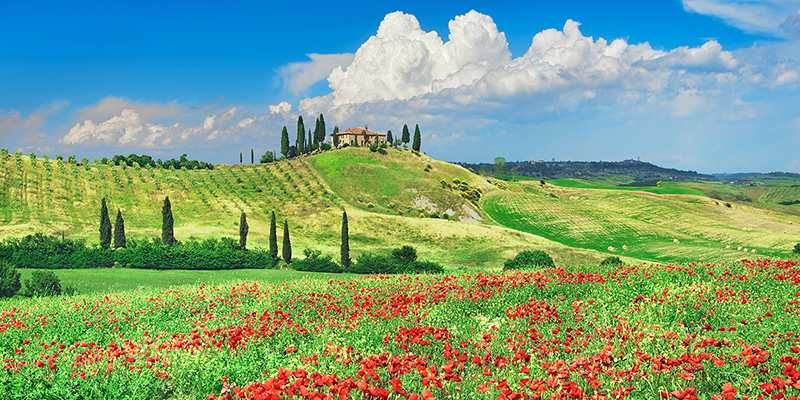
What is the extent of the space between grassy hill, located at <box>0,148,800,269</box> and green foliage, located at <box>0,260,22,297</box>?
129 ft

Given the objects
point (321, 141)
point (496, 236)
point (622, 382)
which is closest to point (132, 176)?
point (321, 141)

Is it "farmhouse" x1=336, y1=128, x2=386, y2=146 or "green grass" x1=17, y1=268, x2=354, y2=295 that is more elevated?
"farmhouse" x1=336, y1=128, x2=386, y2=146

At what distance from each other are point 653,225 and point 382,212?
5572 centimetres

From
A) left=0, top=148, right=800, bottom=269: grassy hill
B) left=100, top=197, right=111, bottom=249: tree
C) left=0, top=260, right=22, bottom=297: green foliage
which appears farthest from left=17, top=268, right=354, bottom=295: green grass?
left=0, top=148, right=800, bottom=269: grassy hill

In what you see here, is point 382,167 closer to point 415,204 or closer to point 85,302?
point 415,204

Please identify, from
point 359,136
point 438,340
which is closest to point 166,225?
point 438,340

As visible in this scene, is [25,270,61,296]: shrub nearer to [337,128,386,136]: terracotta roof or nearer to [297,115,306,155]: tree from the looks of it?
[297,115,306,155]: tree

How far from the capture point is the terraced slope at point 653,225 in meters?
69.6

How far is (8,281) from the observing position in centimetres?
2322

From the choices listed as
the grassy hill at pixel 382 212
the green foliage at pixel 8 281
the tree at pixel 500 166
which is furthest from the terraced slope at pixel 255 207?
the tree at pixel 500 166

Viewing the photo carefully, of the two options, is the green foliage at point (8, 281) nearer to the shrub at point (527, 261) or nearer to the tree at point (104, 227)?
the shrub at point (527, 261)

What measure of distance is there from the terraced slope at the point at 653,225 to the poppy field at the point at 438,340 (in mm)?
55637

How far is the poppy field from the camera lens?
21.2 feet

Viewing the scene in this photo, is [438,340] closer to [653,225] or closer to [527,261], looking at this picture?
[527,261]
